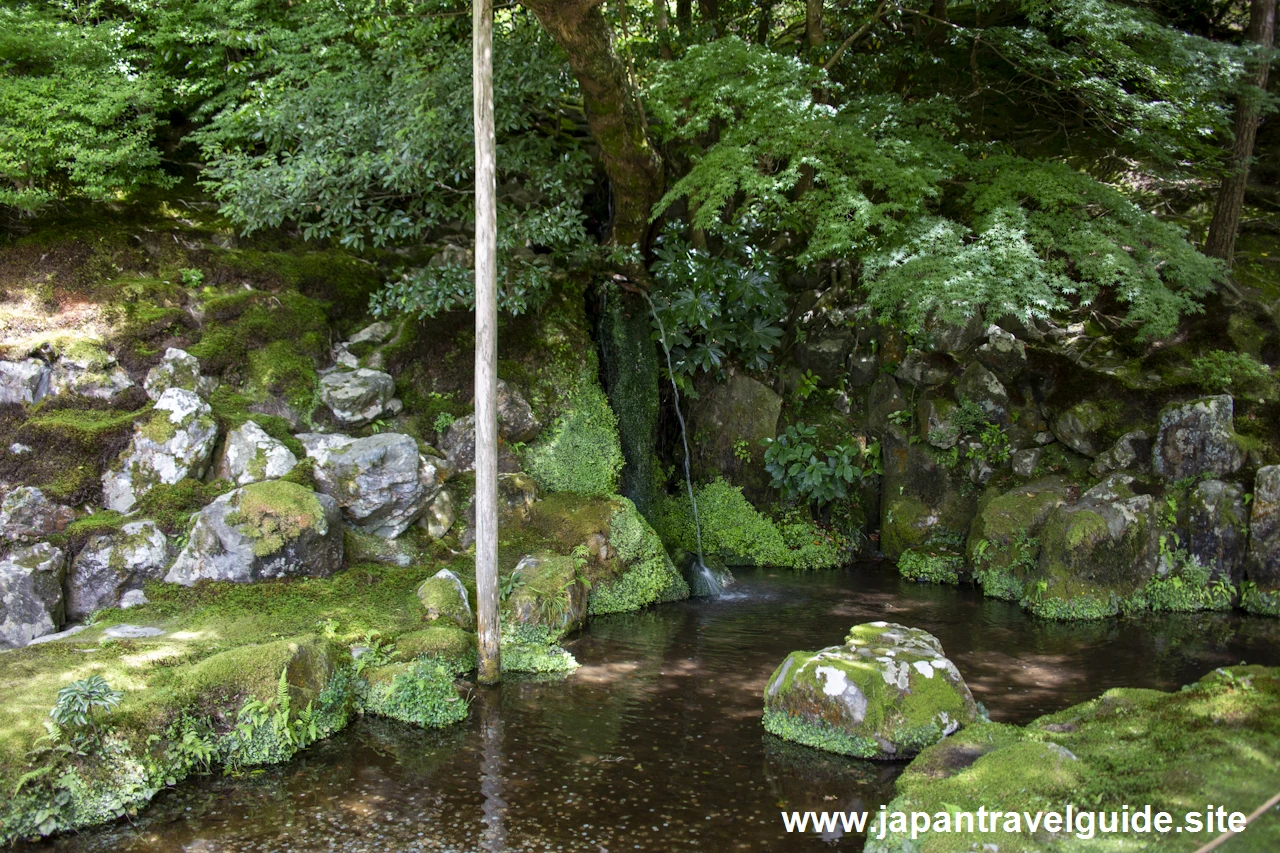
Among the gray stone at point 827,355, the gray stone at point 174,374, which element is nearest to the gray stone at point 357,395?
the gray stone at point 174,374

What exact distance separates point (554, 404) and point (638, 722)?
488 centimetres

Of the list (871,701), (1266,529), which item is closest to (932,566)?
(1266,529)

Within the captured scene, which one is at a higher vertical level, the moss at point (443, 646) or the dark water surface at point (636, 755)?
→ the moss at point (443, 646)

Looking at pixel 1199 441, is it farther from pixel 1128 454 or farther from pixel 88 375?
pixel 88 375

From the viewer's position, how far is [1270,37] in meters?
10.5

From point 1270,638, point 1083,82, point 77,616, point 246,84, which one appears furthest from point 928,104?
point 77,616

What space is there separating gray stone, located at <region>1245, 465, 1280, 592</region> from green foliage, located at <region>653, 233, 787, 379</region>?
19.3 feet

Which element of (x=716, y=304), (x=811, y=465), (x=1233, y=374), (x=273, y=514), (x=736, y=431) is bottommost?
(x=273, y=514)

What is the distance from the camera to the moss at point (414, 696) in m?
6.41

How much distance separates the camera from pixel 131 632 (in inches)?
265

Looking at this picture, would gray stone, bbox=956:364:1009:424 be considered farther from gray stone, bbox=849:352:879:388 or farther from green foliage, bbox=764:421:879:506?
green foliage, bbox=764:421:879:506

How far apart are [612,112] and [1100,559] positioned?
7308 mm

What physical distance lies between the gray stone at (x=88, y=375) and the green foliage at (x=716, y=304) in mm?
6366

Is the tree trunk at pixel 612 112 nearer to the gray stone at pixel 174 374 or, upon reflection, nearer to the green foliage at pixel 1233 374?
the gray stone at pixel 174 374
